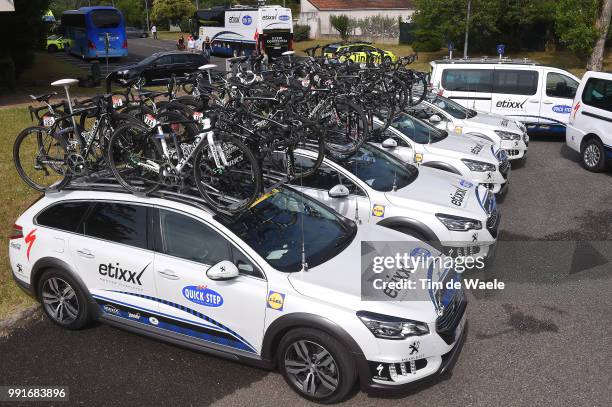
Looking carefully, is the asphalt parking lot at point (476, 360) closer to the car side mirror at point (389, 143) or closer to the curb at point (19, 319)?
the curb at point (19, 319)

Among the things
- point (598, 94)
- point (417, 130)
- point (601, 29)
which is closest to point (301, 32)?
point (601, 29)

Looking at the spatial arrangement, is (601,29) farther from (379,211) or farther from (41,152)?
(41,152)

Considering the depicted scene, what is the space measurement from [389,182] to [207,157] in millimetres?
2597

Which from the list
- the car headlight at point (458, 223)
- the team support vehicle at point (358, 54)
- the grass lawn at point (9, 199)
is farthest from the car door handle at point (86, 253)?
the team support vehicle at point (358, 54)

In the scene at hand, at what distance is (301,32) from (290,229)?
155 feet

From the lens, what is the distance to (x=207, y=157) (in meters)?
5.18

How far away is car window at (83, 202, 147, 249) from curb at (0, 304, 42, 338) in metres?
1.49

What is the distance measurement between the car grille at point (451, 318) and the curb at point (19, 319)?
13.9 feet

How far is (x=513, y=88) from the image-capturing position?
44.8ft

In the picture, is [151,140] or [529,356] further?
[151,140]

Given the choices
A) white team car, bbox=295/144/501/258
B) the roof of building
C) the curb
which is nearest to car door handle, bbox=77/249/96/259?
the curb

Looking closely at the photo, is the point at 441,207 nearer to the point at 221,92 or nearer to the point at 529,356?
the point at 529,356

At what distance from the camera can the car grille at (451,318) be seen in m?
4.34

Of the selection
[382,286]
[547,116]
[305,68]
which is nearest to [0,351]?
[382,286]
